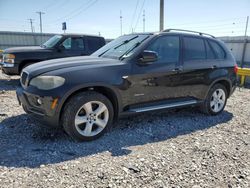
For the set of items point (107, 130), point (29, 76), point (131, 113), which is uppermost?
point (29, 76)

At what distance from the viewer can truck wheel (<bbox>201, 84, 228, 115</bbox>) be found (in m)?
5.05

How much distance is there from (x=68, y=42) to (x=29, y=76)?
4.89 metres

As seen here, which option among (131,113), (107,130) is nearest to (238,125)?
(131,113)

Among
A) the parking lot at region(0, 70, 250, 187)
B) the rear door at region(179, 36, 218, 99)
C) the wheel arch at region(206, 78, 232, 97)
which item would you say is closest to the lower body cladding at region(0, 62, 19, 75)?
the parking lot at region(0, 70, 250, 187)

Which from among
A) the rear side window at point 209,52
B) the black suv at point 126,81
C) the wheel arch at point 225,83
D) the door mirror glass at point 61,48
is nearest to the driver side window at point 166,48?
the black suv at point 126,81

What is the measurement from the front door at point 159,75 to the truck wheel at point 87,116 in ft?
1.74

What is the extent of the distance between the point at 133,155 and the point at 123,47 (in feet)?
6.87

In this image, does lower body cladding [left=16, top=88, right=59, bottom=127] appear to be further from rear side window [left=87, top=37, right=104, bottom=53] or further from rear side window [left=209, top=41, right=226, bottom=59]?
rear side window [left=87, top=37, right=104, bottom=53]

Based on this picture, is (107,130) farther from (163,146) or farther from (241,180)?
(241,180)

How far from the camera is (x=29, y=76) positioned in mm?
3520

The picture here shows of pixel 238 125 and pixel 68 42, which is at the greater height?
pixel 68 42

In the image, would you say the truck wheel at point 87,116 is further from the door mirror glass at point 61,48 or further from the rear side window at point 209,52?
the door mirror glass at point 61,48

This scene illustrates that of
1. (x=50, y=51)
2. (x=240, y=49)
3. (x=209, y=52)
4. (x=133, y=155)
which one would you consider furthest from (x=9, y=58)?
(x=240, y=49)

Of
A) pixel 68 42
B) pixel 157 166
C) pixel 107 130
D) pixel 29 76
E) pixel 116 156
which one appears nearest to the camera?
pixel 157 166
